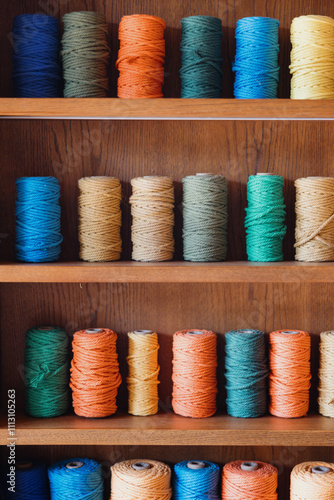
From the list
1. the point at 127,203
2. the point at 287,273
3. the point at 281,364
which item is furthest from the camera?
the point at 127,203

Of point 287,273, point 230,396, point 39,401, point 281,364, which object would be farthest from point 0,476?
point 287,273

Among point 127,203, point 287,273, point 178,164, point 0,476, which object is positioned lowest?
point 0,476

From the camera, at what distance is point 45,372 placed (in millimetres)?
1627

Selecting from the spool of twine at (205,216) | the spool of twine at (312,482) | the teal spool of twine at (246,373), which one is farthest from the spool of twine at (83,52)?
the spool of twine at (312,482)

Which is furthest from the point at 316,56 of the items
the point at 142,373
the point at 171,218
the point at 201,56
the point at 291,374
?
the point at 142,373

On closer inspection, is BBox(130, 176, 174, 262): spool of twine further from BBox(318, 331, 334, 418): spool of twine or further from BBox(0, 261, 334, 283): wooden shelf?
BBox(318, 331, 334, 418): spool of twine

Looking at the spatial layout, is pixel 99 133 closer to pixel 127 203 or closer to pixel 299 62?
pixel 127 203

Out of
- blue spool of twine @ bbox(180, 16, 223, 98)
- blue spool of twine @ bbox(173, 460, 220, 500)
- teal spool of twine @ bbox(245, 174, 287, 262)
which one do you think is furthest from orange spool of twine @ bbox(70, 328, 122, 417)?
blue spool of twine @ bbox(180, 16, 223, 98)

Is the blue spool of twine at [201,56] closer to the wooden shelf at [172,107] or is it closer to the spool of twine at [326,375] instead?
the wooden shelf at [172,107]

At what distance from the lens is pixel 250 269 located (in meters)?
1.51

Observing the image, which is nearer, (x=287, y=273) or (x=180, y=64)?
(x=287, y=273)

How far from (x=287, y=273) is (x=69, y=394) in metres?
0.70

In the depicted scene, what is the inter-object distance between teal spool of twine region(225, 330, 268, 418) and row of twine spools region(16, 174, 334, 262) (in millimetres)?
220

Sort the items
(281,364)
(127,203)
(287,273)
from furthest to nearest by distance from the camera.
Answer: (127,203) < (281,364) < (287,273)
